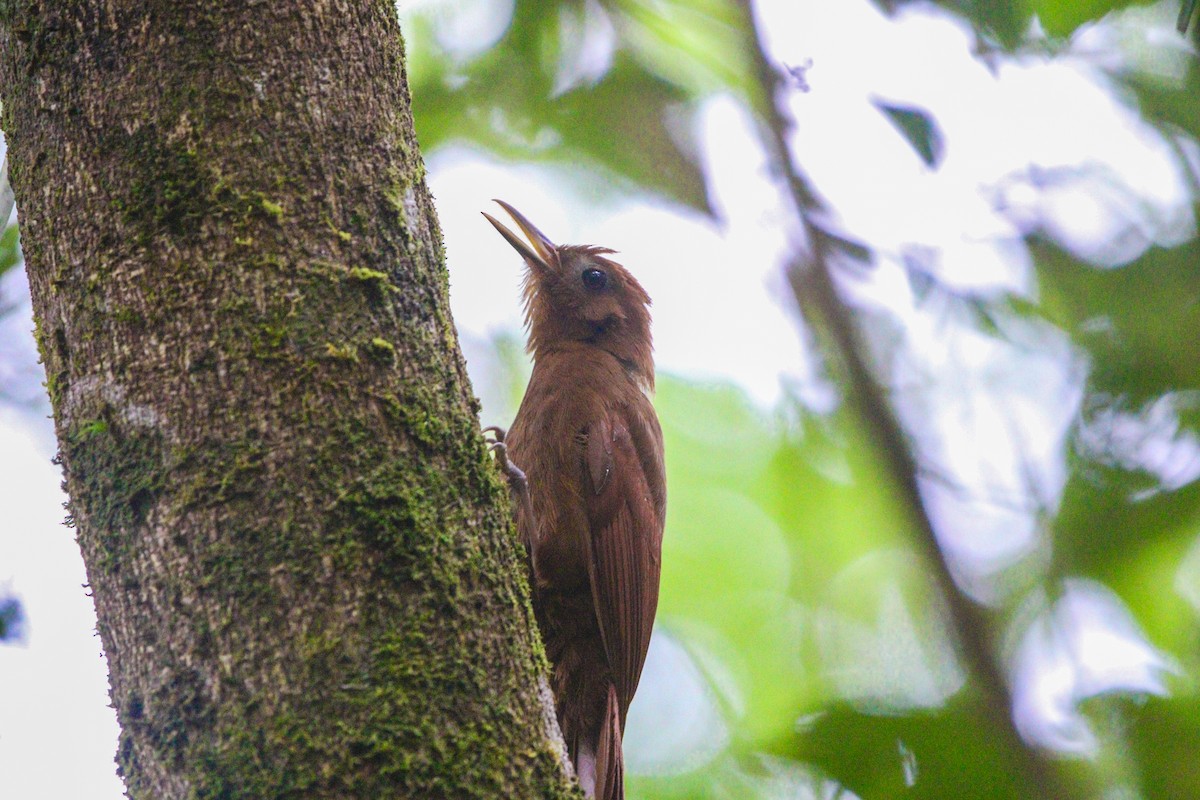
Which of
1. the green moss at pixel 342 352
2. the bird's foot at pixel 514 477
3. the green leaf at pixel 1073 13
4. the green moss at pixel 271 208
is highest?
the green leaf at pixel 1073 13

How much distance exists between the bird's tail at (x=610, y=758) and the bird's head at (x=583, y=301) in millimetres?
1481

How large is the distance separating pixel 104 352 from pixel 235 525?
41 centimetres

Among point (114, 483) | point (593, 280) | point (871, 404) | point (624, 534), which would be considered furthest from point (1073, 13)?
point (114, 483)

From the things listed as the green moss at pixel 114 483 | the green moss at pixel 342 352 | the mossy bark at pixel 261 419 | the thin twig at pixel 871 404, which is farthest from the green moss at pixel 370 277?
the thin twig at pixel 871 404

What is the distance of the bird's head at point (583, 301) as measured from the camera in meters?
4.54

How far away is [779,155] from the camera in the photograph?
11.7ft

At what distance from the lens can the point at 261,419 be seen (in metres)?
1.84

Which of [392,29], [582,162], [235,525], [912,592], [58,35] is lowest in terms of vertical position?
[235,525]

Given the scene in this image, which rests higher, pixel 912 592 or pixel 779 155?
pixel 779 155

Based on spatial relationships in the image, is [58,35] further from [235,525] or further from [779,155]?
[779,155]

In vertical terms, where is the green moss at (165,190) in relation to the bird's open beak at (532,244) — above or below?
below

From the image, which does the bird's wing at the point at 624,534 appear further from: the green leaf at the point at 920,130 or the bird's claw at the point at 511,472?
the green leaf at the point at 920,130

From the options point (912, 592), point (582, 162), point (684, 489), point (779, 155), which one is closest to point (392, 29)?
point (779, 155)

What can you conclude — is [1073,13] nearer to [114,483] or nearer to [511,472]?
[511,472]
